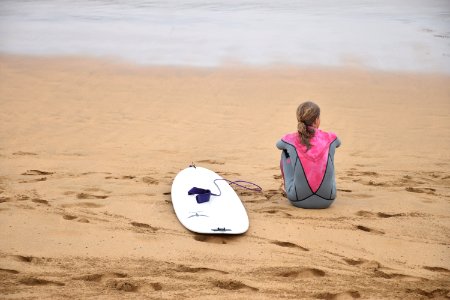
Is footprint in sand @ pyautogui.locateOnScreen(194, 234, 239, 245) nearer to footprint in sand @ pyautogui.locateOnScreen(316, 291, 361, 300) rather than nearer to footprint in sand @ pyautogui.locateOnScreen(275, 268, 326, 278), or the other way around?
footprint in sand @ pyautogui.locateOnScreen(275, 268, 326, 278)

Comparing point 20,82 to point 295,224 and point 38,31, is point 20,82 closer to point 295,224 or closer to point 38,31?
point 38,31

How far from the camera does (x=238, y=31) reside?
1561cm

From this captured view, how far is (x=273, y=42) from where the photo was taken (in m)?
14.3

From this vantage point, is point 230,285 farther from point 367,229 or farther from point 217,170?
point 217,170

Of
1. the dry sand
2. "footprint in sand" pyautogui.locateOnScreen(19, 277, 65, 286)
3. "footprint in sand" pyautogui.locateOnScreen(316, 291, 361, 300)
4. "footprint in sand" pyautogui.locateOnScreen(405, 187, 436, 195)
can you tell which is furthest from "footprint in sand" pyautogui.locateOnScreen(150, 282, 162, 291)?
"footprint in sand" pyautogui.locateOnScreen(405, 187, 436, 195)

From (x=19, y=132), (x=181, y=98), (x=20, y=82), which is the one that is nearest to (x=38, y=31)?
(x=20, y=82)

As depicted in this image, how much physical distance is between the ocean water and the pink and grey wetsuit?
7.17 meters

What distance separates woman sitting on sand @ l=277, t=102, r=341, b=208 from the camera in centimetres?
502

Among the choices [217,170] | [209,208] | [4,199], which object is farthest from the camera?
[217,170]

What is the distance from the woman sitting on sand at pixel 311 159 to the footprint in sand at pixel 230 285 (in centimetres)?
136

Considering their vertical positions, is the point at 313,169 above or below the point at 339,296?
above

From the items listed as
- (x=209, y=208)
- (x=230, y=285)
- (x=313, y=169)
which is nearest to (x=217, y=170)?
(x=209, y=208)

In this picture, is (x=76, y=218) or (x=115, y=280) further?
(x=76, y=218)

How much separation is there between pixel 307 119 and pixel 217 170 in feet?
6.34
